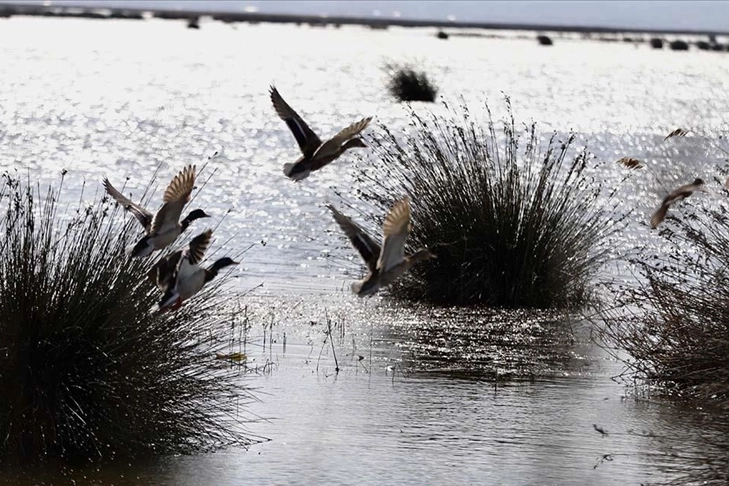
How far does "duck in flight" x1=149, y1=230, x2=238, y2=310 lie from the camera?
649 centimetres

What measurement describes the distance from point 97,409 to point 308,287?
5397mm

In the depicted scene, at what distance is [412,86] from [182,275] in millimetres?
33642

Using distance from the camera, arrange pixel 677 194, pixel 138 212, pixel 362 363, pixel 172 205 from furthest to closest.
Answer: pixel 362 363 → pixel 677 194 → pixel 138 212 → pixel 172 205

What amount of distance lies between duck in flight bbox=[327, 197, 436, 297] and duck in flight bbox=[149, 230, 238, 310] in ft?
2.24

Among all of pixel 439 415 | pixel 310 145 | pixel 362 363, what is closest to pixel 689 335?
pixel 439 415

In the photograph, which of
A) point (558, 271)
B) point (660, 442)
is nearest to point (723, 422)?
point (660, 442)

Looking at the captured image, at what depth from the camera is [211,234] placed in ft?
22.1

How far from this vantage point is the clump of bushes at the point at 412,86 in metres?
38.6

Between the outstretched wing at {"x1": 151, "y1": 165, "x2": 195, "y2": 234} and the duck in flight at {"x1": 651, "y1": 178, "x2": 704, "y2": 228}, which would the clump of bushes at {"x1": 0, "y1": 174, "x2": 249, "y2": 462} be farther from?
the duck in flight at {"x1": 651, "y1": 178, "x2": 704, "y2": 228}

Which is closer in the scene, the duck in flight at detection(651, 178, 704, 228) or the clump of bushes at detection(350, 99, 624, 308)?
the duck in flight at detection(651, 178, 704, 228)

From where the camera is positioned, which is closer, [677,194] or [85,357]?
[85,357]

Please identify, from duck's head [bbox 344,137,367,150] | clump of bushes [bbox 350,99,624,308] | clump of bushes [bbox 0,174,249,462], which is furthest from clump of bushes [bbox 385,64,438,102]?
clump of bushes [bbox 0,174,249,462]

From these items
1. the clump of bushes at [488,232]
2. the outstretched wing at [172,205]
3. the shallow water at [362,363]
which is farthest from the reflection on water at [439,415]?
the outstretched wing at [172,205]

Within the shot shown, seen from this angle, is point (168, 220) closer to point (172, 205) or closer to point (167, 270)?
point (172, 205)
